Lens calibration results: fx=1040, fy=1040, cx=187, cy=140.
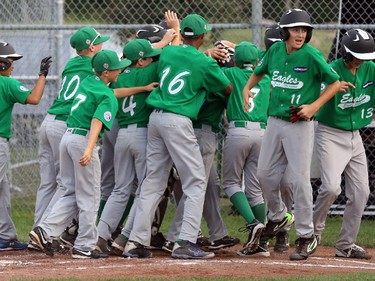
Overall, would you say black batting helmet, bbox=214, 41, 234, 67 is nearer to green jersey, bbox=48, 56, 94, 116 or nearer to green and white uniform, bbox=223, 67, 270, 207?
green and white uniform, bbox=223, 67, 270, 207

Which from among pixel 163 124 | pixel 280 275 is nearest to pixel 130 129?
pixel 163 124

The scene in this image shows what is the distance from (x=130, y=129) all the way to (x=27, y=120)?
557 centimetres

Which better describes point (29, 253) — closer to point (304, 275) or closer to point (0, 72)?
point (0, 72)

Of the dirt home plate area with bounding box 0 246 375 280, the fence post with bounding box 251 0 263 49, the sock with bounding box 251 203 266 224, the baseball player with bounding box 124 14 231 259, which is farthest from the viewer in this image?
the fence post with bounding box 251 0 263 49

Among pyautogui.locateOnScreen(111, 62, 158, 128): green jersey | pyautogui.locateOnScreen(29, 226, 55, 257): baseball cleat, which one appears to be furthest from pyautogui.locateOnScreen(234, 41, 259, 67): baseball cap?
pyautogui.locateOnScreen(29, 226, 55, 257): baseball cleat

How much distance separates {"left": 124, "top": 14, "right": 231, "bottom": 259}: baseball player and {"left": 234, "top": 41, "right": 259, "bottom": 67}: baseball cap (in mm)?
515

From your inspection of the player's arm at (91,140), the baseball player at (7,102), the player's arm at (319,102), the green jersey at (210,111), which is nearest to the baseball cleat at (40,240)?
the player's arm at (91,140)

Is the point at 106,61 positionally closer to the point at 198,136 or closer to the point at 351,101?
the point at 198,136

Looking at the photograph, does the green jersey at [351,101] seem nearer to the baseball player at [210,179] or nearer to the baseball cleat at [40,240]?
the baseball player at [210,179]

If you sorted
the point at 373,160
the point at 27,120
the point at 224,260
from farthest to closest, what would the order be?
the point at 27,120
the point at 373,160
the point at 224,260

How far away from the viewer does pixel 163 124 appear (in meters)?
Answer: 8.76

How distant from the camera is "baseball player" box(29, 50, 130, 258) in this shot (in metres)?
8.60

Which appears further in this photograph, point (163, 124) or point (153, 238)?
point (153, 238)

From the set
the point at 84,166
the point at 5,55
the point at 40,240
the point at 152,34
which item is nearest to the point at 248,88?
the point at 152,34
